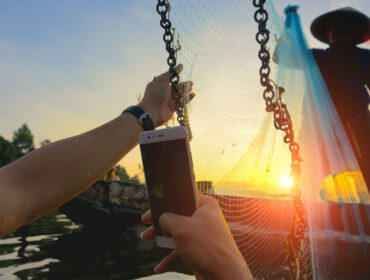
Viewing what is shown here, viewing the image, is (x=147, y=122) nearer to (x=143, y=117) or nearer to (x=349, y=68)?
(x=143, y=117)

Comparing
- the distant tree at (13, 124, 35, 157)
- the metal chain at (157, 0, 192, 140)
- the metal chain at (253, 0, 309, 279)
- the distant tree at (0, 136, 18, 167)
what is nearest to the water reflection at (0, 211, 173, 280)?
the metal chain at (253, 0, 309, 279)

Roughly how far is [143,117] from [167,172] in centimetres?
42

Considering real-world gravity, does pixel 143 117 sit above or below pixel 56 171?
above

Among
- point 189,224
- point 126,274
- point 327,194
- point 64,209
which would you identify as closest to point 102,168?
point 189,224

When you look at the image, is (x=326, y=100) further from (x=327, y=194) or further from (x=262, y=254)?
(x=262, y=254)

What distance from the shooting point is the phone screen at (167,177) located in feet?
3.14

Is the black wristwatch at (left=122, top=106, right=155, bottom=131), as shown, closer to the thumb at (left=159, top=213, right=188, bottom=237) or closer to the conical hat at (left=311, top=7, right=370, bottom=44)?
the thumb at (left=159, top=213, right=188, bottom=237)

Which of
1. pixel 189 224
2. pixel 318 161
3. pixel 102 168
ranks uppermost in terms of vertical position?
pixel 102 168

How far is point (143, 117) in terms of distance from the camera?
4.35 ft

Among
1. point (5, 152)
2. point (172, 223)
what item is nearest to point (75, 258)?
point (172, 223)

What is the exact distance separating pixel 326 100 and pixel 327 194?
3162mm

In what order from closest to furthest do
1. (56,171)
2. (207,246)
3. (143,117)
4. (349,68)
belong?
(207,246) < (56,171) < (143,117) < (349,68)

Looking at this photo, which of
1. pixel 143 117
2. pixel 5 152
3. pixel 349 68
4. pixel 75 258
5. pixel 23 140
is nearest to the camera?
pixel 143 117

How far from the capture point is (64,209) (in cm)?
947
